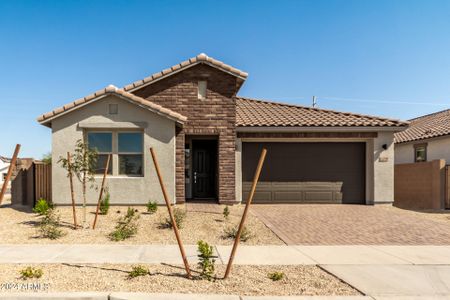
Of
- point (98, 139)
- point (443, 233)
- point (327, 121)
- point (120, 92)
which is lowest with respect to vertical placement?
point (443, 233)

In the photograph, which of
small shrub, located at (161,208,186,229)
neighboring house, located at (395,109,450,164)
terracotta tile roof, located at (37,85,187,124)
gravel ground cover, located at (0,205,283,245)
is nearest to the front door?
terracotta tile roof, located at (37,85,187,124)

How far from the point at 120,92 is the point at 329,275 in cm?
887

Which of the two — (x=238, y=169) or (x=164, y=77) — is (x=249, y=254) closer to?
(x=238, y=169)

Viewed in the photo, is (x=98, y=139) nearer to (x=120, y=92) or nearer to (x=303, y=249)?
(x=120, y=92)

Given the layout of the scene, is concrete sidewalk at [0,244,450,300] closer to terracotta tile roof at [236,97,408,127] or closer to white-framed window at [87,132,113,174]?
white-framed window at [87,132,113,174]

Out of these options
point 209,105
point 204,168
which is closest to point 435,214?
point 204,168

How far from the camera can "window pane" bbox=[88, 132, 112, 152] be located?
1095 centimetres

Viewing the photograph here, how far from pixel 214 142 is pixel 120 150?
161 inches

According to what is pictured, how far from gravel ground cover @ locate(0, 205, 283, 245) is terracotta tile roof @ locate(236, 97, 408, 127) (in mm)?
4428

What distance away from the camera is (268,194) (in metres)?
13.0

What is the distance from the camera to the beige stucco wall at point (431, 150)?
16.1m

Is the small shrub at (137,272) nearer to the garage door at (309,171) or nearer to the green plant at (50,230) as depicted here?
the green plant at (50,230)

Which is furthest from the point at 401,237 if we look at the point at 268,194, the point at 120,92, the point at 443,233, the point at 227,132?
the point at 120,92

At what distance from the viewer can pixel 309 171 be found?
13.1 meters
